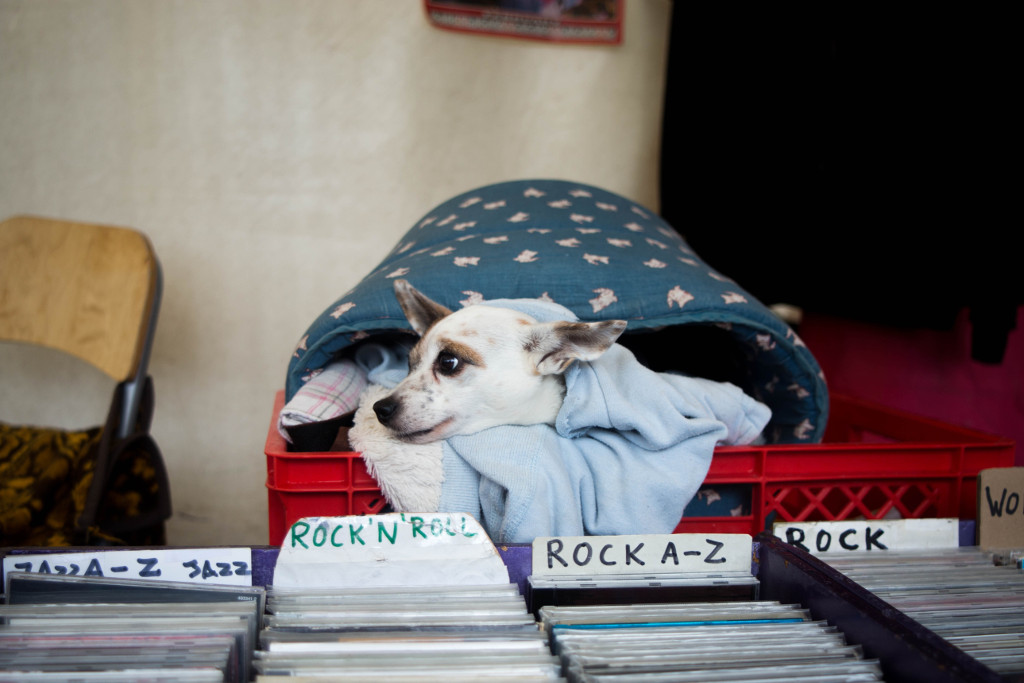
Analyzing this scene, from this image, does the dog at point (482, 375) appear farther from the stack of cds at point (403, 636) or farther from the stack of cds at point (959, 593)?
the stack of cds at point (959, 593)

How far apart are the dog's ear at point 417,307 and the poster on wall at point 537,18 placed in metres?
1.37

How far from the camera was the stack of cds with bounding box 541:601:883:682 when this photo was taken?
442mm

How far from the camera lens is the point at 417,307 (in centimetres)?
85

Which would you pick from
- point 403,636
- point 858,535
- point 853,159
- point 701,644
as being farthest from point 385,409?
point 853,159

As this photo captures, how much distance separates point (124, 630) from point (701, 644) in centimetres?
41

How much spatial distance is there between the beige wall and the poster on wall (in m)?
0.04

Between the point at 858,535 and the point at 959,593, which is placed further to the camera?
the point at 858,535

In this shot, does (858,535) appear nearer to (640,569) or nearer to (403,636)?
(640,569)

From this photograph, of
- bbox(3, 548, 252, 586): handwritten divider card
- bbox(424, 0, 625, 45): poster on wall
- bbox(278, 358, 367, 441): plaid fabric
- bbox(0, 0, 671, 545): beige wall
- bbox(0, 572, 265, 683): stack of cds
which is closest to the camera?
bbox(0, 572, 265, 683): stack of cds

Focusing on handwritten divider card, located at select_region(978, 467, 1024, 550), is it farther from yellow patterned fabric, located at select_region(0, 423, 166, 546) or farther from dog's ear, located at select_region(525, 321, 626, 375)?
yellow patterned fabric, located at select_region(0, 423, 166, 546)

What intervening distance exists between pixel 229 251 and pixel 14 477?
0.86 metres

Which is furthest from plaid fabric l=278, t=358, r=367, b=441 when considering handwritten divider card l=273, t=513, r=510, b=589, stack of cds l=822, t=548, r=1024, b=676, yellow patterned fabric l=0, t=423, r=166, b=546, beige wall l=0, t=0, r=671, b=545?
beige wall l=0, t=0, r=671, b=545

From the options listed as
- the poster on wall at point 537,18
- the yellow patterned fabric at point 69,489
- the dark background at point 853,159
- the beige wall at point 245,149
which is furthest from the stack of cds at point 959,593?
the poster on wall at point 537,18

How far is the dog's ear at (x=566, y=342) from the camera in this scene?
2.42 feet
